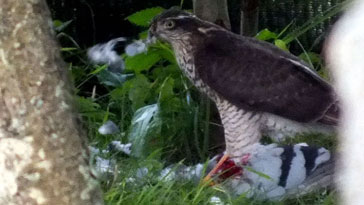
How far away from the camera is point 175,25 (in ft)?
12.9

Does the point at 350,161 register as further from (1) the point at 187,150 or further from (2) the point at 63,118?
(1) the point at 187,150

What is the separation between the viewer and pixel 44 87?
168cm

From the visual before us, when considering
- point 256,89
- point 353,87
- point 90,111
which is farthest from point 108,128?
point 353,87

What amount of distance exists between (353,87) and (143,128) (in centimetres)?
347

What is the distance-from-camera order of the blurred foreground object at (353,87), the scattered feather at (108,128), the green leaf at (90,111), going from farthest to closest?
the green leaf at (90,111)
the scattered feather at (108,128)
the blurred foreground object at (353,87)

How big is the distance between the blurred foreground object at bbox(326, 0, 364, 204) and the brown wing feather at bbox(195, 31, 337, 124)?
2.90 meters

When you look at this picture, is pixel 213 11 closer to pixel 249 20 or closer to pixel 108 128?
pixel 249 20

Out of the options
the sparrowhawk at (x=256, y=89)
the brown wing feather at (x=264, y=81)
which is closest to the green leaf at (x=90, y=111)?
the sparrowhawk at (x=256, y=89)

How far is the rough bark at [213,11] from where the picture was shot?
425cm

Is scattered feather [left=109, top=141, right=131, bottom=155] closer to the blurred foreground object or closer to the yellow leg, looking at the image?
the yellow leg

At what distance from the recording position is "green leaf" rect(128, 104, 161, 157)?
3.98m

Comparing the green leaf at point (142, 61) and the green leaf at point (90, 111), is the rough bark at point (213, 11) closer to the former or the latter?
the green leaf at point (142, 61)

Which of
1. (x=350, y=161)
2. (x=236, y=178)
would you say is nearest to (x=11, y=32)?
(x=350, y=161)

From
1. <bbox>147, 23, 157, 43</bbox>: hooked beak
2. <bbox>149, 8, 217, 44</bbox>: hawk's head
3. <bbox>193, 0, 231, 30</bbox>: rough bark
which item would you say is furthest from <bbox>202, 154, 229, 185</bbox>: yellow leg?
<bbox>193, 0, 231, 30</bbox>: rough bark
